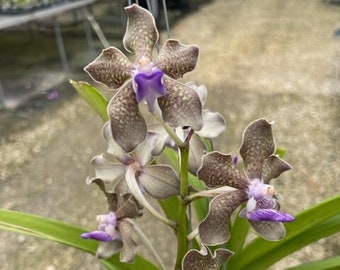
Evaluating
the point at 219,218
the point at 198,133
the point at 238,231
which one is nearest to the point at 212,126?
the point at 198,133

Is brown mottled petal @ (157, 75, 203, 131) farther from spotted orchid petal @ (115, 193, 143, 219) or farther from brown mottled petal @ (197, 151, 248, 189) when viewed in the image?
spotted orchid petal @ (115, 193, 143, 219)

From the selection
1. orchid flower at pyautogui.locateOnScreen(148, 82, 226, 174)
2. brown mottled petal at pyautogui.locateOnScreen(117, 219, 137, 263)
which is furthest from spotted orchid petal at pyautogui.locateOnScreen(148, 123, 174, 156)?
brown mottled petal at pyautogui.locateOnScreen(117, 219, 137, 263)

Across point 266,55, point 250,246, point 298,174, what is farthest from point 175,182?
point 266,55

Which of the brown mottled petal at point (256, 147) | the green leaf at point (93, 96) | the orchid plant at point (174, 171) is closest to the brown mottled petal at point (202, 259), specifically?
the orchid plant at point (174, 171)

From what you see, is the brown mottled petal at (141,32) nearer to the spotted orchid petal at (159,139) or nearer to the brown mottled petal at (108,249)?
the spotted orchid petal at (159,139)

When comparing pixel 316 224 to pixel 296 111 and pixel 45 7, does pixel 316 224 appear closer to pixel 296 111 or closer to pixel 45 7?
Result: pixel 296 111

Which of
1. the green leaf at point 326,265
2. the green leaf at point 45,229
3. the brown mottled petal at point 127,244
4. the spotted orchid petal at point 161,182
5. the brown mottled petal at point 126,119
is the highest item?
the brown mottled petal at point 126,119
